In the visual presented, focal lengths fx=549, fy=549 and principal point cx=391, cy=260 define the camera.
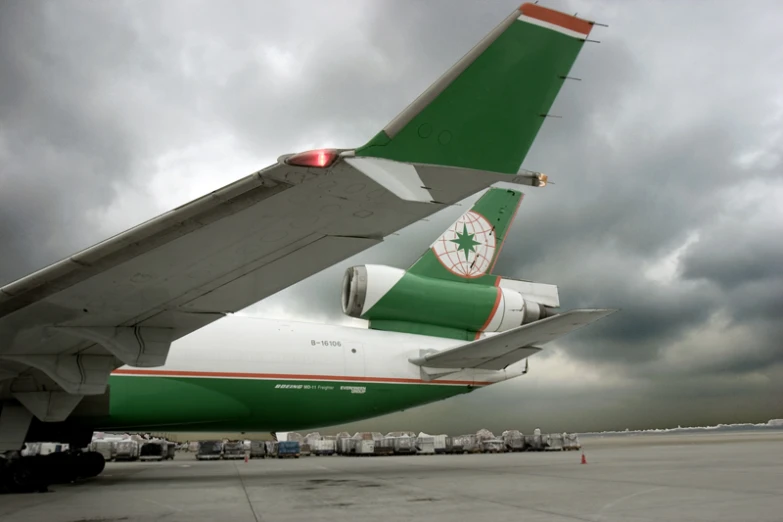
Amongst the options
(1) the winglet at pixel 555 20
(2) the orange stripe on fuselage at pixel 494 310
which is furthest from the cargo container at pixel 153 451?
(1) the winglet at pixel 555 20

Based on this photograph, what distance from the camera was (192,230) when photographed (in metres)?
4.85

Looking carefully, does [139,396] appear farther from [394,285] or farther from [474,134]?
[474,134]

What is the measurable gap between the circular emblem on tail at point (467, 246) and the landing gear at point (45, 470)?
11.0 metres

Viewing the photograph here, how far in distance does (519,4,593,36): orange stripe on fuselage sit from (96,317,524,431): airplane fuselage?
37.8 feet

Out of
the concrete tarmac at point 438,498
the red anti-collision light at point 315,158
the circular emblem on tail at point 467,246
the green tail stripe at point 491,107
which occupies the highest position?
the circular emblem on tail at point 467,246

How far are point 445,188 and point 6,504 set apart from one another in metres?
9.31

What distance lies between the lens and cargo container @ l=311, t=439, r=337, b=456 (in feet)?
101

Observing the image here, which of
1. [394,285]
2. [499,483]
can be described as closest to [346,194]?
[499,483]

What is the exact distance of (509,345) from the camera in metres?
14.0

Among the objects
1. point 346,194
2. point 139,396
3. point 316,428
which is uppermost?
point 346,194

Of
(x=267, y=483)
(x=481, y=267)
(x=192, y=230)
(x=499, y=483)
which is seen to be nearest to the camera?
(x=192, y=230)

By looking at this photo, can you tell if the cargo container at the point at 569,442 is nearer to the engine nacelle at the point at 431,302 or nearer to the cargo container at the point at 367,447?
the cargo container at the point at 367,447

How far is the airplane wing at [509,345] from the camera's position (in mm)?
11664

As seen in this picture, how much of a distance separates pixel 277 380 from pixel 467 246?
6.94 meters
